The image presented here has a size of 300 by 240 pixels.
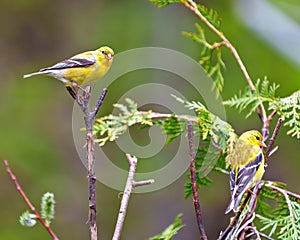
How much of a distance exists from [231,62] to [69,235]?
2.27 m

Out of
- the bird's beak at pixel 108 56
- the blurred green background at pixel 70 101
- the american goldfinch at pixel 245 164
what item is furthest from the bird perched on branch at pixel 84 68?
the blurred green background at pixel 70 101

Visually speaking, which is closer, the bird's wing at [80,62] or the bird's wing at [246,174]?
the bird's wing at [80,62]

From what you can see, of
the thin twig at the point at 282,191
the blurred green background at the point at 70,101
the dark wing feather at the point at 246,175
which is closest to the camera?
the thin twig at the point at 282,191

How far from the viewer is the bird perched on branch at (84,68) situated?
1.05 m

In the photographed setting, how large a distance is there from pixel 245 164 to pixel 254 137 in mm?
210

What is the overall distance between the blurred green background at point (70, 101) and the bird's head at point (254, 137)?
4.08 metres

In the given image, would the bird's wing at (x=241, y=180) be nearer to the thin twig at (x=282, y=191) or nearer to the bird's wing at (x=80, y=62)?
the thin twig at (x=282, y=191)

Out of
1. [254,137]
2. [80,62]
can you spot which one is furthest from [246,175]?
[80,62]

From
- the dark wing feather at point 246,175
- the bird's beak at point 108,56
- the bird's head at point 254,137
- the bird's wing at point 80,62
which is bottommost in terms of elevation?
the dark wing feather at point 246,175

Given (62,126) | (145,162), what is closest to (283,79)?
(145,162)

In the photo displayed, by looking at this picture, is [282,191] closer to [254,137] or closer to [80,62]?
[254,137]

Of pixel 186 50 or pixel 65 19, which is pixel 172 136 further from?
pixel 65 19

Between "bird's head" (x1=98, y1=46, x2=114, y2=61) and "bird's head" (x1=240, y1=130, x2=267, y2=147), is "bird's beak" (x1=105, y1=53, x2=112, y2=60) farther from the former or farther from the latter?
"bird's head" (x1=240, y1=130, x2=267, y2=147)

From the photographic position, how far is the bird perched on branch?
3.46 ft
